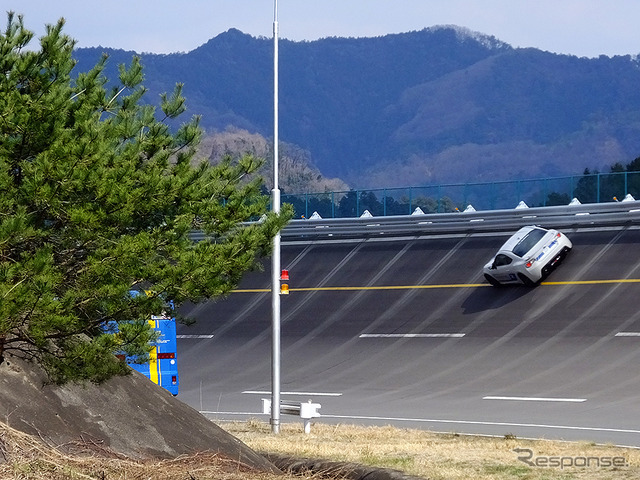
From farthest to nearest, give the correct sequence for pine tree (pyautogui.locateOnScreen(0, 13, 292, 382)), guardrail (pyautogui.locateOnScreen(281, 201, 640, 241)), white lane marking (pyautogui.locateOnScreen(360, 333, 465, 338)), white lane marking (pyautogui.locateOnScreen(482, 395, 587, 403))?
guardrail (pyautogui.locateOnScreen(281, 201, 640, 241)) → white lane marking (pyautogui.locateOnScreen(360, 333, 465, 338)) → white lane marking (pyautogui.locateOnScreen(482, 395, 587, 403)) → pine tree (pyautogui.locateOnScreen(0, 13, 292, 382))

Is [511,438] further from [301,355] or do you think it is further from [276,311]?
[301,355]

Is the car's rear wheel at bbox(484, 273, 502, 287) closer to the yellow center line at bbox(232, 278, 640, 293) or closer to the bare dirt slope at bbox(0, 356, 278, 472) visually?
the yellow center line at bbox(232, 278, 640, 293)

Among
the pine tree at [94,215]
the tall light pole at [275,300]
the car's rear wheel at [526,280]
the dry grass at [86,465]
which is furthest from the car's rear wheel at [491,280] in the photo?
the pine tree at [94,215]

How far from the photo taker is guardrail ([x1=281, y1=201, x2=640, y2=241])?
124ft

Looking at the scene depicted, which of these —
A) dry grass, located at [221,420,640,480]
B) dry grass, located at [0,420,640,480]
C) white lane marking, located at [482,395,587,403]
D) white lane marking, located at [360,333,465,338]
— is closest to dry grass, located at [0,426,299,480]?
dry grass, located at [0,420,640,480]

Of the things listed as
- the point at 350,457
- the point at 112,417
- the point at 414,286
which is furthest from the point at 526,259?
the point at 112,417

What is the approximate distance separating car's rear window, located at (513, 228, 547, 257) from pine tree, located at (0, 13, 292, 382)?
22.9 m

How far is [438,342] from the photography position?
3159 cm

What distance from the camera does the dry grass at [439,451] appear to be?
42.0 feet

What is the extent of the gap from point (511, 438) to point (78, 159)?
31.9 feet

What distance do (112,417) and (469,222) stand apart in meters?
29.7

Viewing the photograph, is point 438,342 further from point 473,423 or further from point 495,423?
point 495,423

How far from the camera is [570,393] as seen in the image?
24.7 metres

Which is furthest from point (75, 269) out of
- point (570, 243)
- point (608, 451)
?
point (570, 243)
